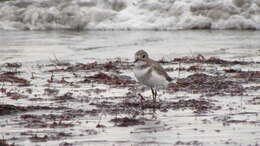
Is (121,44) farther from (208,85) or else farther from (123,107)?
(123,107)

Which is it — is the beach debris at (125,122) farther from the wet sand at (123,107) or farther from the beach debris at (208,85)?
the beach debris at (208,85)

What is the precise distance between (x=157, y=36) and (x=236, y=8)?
4.09 metres

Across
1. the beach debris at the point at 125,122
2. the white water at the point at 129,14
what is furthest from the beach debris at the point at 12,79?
the white water at the point at 129,14

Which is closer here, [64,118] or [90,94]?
[64,118]

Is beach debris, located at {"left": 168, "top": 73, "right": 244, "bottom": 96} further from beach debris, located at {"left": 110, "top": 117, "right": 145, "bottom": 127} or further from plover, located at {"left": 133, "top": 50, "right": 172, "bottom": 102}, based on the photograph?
beach debris, located at {"left": 110, "top": 117, "right": 145, "bottom": 127}

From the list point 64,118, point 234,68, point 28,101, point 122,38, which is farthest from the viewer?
point 122,38

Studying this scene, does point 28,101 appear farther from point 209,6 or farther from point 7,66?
point 209,6

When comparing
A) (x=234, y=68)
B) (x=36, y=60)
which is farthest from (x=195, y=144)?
(x=36, y=60)

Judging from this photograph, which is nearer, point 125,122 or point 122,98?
point 125,122

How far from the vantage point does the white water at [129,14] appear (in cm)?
2289

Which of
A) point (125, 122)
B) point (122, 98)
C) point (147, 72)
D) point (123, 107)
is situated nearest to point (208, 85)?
point (122, 98)

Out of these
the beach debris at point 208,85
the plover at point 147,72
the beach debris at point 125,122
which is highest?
the plover at point 147,72

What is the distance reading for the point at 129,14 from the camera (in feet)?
79.3

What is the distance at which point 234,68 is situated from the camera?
12727 millimetres
